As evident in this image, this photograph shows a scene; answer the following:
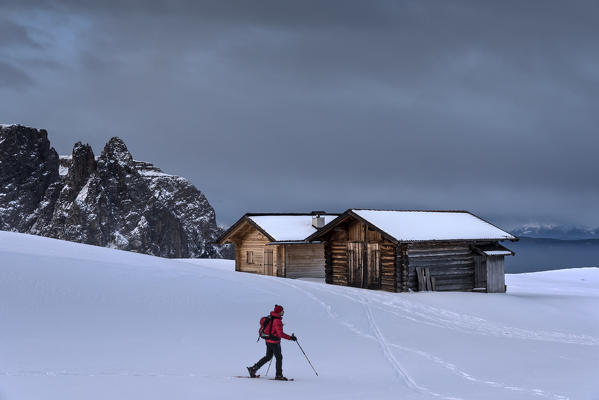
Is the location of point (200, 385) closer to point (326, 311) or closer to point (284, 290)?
point (326, 311)

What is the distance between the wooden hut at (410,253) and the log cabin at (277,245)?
432 centimetres

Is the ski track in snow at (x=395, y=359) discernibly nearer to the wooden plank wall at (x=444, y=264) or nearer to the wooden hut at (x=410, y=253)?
the wooden hut at (x=410, y=253)

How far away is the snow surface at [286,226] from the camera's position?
37.1 meters

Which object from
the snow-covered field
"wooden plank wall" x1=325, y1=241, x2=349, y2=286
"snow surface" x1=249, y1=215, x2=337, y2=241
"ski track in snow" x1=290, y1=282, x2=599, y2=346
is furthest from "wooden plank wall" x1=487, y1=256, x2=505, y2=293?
"snow surface" x1=249, y1=215, x2=337, y2=241

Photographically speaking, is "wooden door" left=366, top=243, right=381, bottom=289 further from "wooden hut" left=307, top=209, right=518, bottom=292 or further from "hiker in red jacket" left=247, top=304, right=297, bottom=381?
"hiker in red jacket" left=247, top=304, right=297, bottom=381

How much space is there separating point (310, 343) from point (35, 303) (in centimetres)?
791

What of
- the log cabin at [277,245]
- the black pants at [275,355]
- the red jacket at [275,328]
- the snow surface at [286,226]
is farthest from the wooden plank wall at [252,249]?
the red jacket at [275,328]

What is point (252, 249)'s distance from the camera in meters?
40.1

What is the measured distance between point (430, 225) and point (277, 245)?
36.5 ft

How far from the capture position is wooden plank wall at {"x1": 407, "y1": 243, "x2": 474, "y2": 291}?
28406 mm

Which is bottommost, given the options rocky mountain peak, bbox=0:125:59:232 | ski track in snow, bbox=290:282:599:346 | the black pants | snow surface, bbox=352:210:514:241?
ski track in snow, bbox=290:282:599:346

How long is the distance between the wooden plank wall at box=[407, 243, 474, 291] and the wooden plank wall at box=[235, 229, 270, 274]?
1299cm

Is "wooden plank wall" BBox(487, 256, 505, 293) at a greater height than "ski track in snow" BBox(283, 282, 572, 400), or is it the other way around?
"wooden plank wall" BBox(487, 256, 505, 293)

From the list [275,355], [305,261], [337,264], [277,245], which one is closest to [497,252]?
[337,264]
